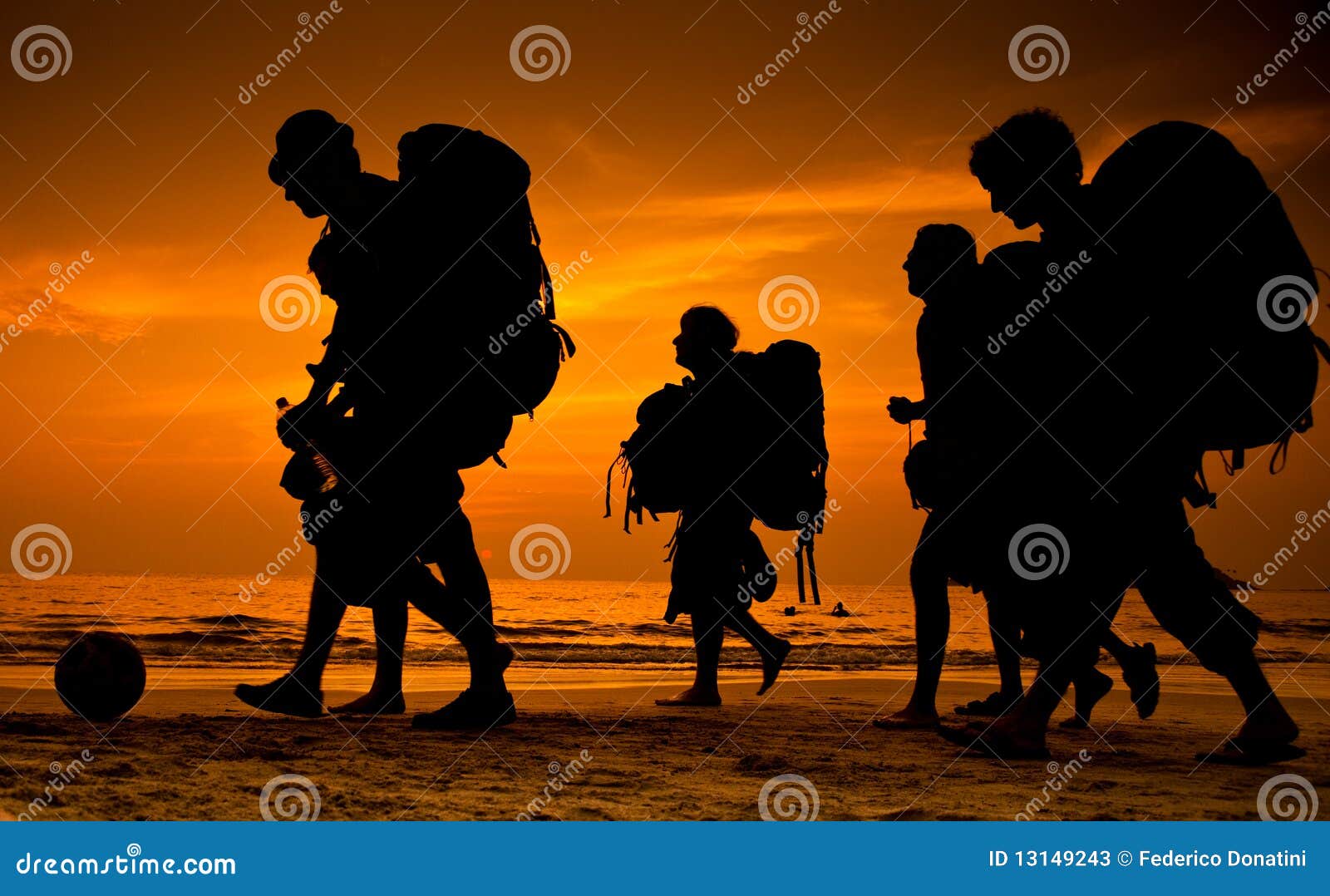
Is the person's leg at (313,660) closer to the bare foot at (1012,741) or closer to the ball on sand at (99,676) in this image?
the ball on sand at (99,676)

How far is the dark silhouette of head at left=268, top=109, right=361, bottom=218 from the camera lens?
16.9 ft

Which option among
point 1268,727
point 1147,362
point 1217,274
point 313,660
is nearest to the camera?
point 1217,274

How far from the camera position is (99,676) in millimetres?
5180

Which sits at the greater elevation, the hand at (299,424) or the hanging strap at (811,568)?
the hanging strap at (811,568)

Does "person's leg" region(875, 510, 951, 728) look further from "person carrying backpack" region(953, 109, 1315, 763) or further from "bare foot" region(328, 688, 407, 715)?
"bare foot" region(328, 688, 407, 715)

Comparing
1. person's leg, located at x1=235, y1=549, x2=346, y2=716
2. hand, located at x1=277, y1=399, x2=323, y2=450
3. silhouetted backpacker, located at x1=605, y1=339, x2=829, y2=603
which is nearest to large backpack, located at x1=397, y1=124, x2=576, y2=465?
hand, located at x1=277, y1=399, x2=323, y2=450

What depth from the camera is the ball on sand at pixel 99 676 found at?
5188mm

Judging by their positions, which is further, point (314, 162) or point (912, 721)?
point (912, 721)

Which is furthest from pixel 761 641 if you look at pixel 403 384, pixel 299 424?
pixel 299 424

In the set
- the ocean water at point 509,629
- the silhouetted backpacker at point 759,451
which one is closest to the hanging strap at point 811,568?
the silhouetted backpacker at point 759,451

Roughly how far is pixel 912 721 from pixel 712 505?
1900mm

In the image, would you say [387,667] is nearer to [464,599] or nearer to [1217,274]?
[464,599]

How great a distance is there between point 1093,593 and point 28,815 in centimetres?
382

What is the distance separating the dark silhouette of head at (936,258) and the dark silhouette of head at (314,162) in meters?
2.70
